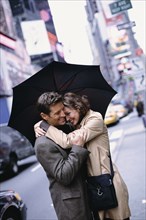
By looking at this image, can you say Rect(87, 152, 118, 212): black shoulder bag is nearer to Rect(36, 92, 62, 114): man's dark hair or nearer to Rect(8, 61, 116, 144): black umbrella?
Rect(36, 92, 62, 114): man's dark hair

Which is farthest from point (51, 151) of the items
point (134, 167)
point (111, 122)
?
point (111, 122)

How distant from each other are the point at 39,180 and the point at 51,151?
7.73 meters

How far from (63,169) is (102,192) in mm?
370

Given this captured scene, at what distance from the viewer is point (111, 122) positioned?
25.4m

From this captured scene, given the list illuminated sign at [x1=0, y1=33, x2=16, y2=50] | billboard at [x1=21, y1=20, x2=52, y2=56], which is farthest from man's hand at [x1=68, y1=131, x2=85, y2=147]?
billboard at [x1=21, y1=20, x2=52, y2=56]

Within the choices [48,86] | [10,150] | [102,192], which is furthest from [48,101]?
[10,150]

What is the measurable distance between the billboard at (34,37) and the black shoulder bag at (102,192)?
133 ft

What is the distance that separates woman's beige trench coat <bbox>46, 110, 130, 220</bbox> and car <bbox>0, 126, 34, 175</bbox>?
372 inches

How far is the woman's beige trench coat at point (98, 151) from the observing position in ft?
8.11

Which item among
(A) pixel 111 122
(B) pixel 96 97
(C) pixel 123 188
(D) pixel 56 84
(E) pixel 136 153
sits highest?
(D) pixel 56 84

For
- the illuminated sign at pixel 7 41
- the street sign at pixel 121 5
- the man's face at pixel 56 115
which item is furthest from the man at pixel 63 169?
the illuminated sign at pixel 7 41

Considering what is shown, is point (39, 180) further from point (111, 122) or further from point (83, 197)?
point (111, 122)

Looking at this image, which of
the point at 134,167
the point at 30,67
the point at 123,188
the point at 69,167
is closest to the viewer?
the point at 69,167

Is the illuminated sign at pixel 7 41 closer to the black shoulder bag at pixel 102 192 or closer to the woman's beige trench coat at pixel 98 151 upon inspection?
the woman's beige trench coat at pixel 98 151
